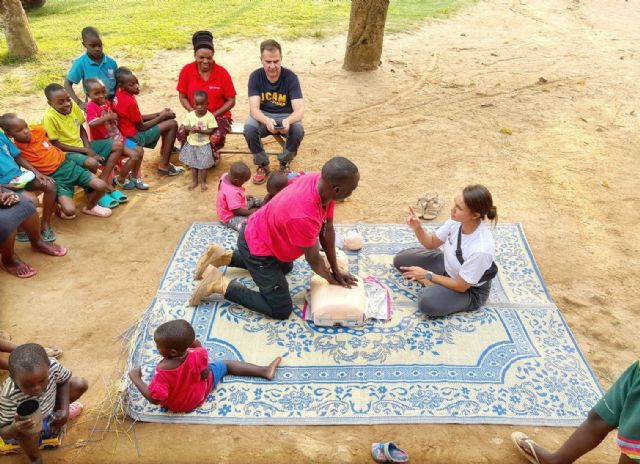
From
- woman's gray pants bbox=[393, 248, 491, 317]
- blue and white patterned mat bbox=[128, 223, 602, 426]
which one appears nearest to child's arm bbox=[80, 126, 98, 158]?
blue and white patterned mat bbox=[128, 223, 602, 426]

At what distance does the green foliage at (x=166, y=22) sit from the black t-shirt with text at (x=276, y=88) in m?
3.80

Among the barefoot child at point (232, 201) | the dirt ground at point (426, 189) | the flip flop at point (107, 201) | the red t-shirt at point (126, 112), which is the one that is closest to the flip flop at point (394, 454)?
the dirt ground at point (426, 189)

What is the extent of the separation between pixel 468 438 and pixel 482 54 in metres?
8.19

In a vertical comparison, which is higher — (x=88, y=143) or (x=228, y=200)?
(x=88, y=143)

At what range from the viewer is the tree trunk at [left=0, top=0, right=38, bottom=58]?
867 cm

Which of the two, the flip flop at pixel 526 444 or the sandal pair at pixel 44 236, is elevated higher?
the flip flop at pixel 526 444

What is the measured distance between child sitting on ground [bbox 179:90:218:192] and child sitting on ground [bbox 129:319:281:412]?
2844 millimetres

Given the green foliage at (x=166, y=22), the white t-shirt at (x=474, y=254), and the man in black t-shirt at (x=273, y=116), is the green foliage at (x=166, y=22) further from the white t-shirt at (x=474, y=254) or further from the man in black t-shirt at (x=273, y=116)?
the white t-shirt at (x=474, y=254)

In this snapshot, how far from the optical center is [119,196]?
17.1 feet

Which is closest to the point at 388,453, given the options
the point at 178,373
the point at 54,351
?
the point at 178,373

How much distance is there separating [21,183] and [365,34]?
19.7ft

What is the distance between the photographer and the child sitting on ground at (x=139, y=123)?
534 centimetres

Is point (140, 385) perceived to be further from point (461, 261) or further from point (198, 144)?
point (198, 144)

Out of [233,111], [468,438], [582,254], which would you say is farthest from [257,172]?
[468,438]
